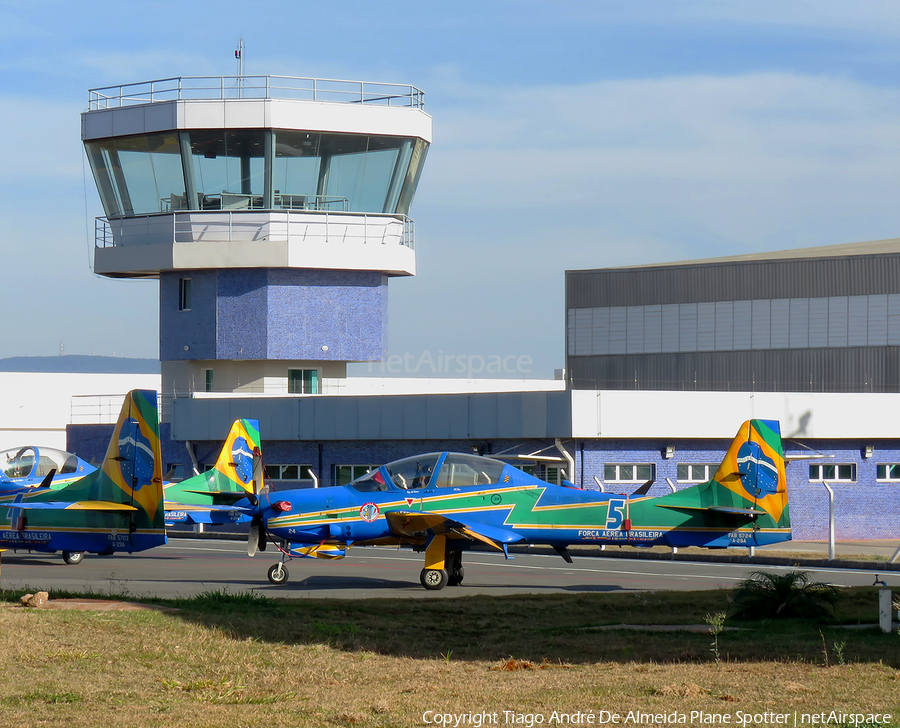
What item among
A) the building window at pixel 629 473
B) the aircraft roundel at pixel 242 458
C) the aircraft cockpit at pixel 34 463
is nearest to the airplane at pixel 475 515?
the aircraft cockpit at pixel 34 463

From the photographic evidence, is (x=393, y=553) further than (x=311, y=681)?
Yes

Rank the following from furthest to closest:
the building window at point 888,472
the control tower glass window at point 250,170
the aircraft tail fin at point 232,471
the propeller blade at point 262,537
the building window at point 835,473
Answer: the control tower glass window at point 250,170, the building window at point 888,472, the building window at point 835,473, the aircraft tail fin at point 232,471, the propeller blade at point 262,537

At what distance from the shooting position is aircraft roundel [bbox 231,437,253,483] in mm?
27156

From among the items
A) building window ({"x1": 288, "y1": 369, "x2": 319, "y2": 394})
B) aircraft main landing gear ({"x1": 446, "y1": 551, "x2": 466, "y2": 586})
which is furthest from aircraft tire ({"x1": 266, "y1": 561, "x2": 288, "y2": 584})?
building window ({"x1": 288, "y1": 369, "x2": 319, "y2": 394})

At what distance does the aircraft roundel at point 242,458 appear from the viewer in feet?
89.1

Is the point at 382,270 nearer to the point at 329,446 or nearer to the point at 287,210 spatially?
the point at 287,210

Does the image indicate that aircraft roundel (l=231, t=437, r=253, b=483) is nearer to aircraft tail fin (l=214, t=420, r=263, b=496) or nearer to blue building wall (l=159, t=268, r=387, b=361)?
aircraft tail fin (l=214, t=420, r=263, b=496)

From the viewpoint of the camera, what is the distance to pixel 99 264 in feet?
136

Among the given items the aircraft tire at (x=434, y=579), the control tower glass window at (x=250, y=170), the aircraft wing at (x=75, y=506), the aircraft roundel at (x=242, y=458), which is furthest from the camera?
the control tower glass window at (x=250, y=170)

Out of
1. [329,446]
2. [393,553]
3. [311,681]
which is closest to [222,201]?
[329,446]

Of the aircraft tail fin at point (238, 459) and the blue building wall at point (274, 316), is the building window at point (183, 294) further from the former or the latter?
the aircraft tail fin at point (238, 459)

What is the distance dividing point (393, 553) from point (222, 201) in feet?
53.6

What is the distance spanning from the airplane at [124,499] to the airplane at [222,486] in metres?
5.16

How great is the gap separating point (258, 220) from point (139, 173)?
4539 millimetres
